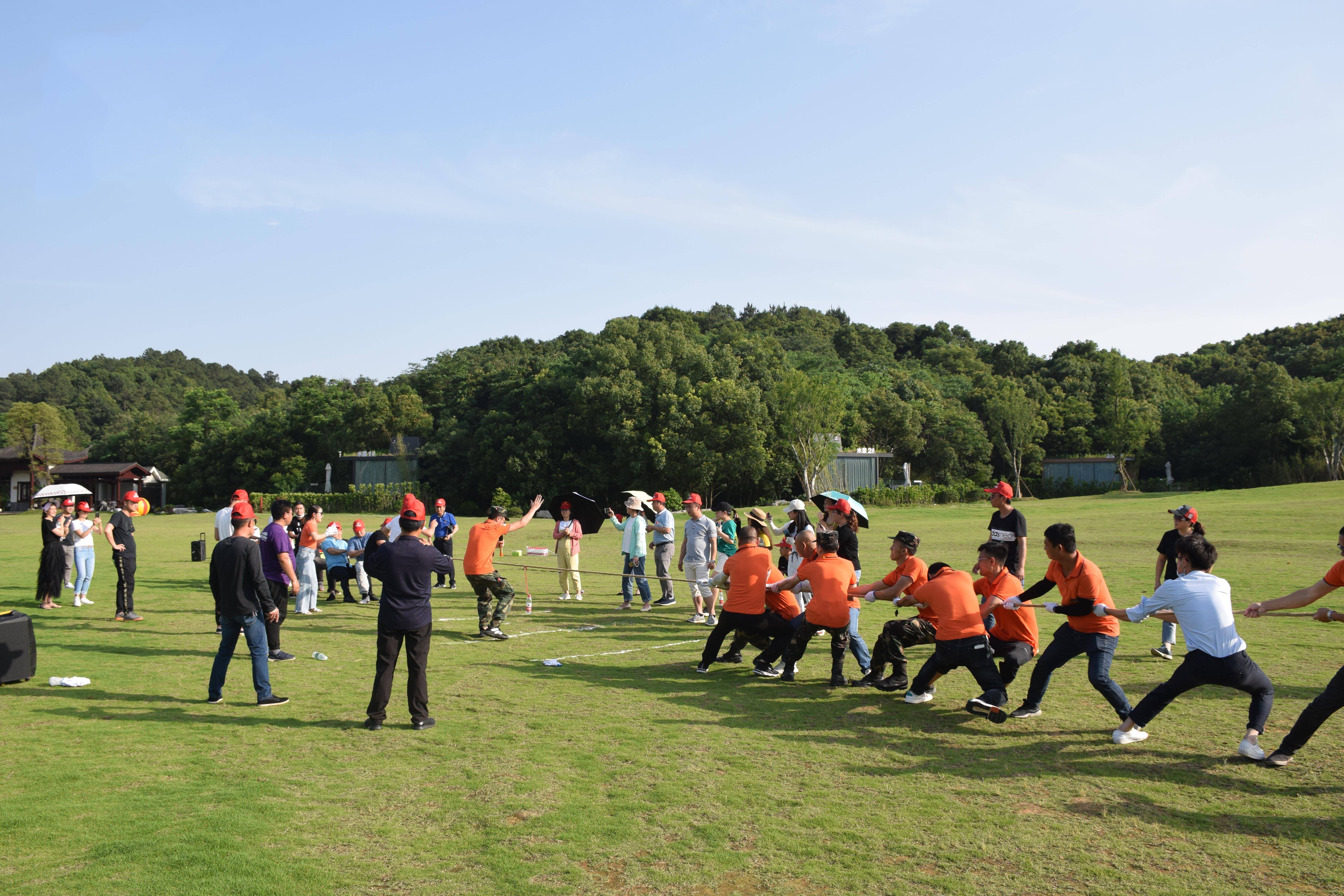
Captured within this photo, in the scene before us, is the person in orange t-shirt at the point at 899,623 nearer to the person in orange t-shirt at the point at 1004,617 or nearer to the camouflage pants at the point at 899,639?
the camouflage pants at the point at 899,639

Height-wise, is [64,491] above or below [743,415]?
below

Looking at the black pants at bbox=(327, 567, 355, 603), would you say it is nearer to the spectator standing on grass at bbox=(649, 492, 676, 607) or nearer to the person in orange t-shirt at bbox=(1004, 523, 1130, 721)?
the spectator standing on grass at bbox=(649, 492, 676, 607)

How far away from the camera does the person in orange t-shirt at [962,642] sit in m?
7.79

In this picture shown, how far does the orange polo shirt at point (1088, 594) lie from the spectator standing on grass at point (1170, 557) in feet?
7.44

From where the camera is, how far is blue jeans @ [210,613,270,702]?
8.47 metres


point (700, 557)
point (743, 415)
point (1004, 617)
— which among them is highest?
point (743, 415)

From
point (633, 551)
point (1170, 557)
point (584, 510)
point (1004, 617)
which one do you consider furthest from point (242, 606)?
point (584, 510)

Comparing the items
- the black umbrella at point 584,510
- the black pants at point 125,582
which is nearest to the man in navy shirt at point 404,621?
the black pants at point 125,582

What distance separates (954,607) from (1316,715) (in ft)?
9.15

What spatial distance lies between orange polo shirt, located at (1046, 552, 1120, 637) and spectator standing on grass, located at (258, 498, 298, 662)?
886 cm

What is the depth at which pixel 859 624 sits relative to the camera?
13.5 m

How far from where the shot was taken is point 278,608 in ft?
33.6

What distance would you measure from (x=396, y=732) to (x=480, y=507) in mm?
50605

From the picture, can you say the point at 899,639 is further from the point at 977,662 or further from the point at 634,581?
the point at 634,581
